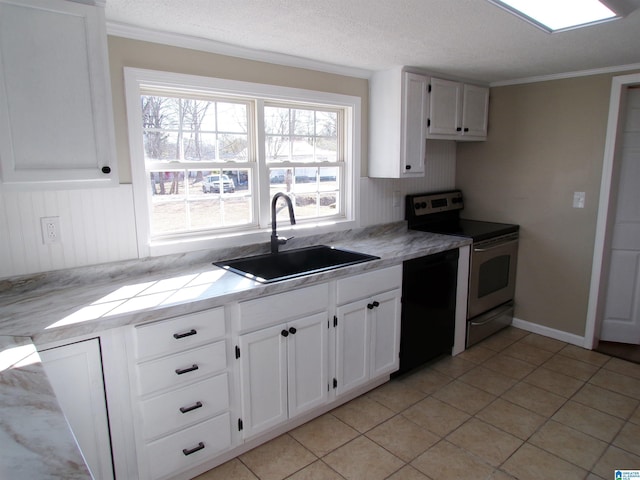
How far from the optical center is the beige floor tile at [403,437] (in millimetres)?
2195

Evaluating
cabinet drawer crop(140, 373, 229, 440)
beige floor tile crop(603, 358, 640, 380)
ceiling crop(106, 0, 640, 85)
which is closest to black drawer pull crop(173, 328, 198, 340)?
cabinet drawer crop(140, 373, 229, 440)

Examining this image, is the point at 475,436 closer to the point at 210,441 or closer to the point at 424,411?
the point at 424,411

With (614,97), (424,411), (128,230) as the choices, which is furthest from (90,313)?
(614,97)

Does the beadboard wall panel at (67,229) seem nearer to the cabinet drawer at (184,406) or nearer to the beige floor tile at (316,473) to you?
the cabinet drawer at (184,406)

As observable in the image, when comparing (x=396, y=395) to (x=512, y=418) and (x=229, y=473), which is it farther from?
(x=229, y=473)

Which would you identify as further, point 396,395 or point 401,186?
point 401,186

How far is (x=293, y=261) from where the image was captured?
2.79 metres

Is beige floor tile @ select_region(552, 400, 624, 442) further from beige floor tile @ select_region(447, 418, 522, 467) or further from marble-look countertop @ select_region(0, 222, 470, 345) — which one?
marble-look countertop @ select_region(0, 222, 470, 345)

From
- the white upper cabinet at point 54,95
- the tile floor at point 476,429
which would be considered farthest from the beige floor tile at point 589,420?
the white upper cabinet at point 54,95

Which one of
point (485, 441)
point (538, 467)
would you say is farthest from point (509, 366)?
point (538, 467)

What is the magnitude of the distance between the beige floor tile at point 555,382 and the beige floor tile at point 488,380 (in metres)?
0.15

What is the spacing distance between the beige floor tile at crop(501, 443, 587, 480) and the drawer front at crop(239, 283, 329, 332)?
1239 mm

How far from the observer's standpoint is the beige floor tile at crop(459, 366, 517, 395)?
2.80 metres

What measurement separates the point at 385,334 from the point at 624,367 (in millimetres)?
1890
